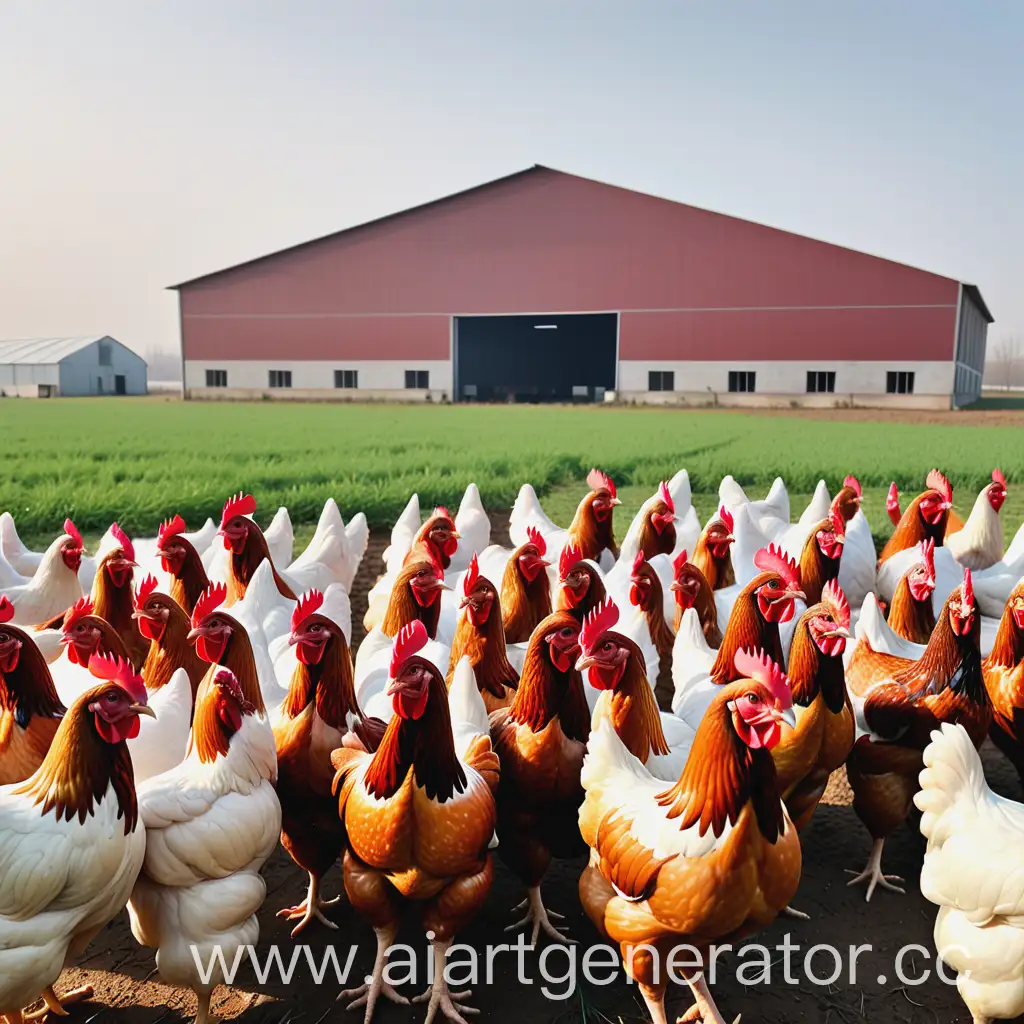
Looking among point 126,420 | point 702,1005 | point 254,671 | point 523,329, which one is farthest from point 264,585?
point 523,329

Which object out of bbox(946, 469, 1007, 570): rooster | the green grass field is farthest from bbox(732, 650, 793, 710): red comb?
the green grass field

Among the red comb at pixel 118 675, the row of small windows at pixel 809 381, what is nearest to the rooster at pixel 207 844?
the red comb at pixel 118 675

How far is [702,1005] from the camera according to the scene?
2.42 metres

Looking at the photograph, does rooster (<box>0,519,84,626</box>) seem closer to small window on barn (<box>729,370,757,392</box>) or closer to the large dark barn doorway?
small window on barn (<box>729,370,757,392</box>)

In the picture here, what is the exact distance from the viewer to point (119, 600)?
13.0 feet

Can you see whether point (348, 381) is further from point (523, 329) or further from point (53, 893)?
point (53, 893)

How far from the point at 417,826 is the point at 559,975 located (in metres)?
0.88

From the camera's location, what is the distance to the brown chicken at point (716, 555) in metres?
5.12

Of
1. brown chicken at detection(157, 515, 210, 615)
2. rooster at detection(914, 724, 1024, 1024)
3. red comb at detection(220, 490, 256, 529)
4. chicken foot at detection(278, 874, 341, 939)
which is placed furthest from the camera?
red comb at detection(220, 490, 256, 529)

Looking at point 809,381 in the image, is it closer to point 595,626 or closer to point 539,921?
point 595,626

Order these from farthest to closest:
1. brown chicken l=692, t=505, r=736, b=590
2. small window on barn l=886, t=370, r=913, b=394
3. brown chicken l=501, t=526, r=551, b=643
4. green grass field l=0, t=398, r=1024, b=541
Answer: small window on barn l=886, t=370, r=913, b=394, green grass field l=0, t=398, r=1024, b=541, brown chicken l=692, t=505, r=736, b=590, brown chicken l=501, t=526, r=551, b=643

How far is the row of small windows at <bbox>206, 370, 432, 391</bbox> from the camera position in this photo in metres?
33.5

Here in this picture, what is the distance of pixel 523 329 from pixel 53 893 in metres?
40.9

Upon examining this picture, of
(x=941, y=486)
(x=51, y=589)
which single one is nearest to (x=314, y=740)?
(x=51, y=589)
